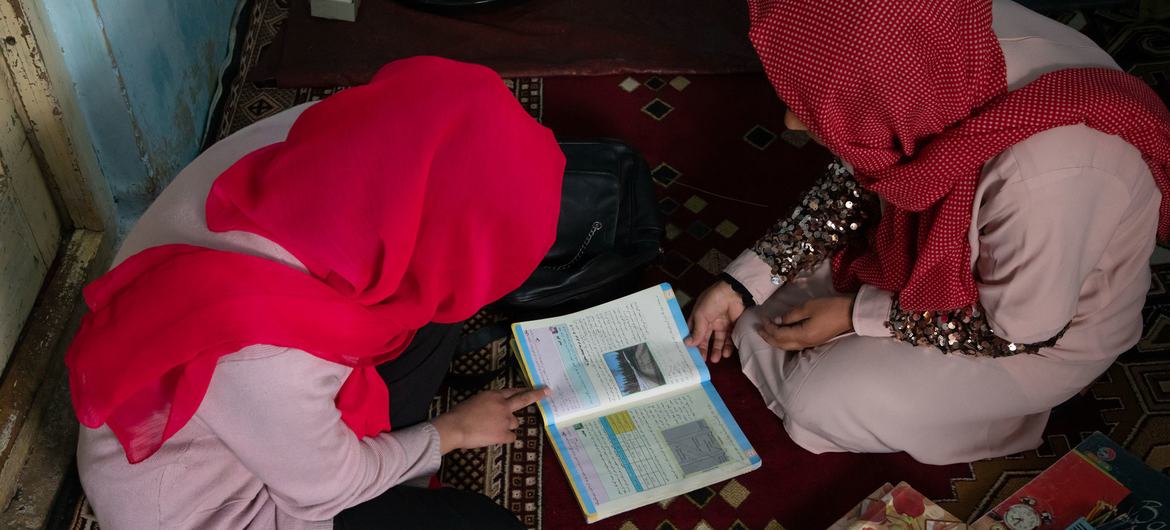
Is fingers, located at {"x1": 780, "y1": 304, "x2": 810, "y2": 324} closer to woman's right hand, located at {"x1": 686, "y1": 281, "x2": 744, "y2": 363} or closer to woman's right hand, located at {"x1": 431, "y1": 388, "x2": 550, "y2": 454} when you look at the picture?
woman's right hand, located at {"x1": 686, "y1": 281, "x2": 744, "y2": 363}

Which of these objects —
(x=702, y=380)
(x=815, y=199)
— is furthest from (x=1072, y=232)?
(x=702, y=380)

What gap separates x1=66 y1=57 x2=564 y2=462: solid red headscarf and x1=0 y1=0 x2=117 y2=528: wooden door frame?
522 millimetres

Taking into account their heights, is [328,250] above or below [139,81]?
above

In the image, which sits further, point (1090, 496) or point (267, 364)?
point (1090, 496)

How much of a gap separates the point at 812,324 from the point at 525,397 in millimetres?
455

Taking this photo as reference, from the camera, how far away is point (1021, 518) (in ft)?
4.60

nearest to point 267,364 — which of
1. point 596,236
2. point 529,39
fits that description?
point 596,236

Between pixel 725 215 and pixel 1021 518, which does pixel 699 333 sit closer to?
pixel 725 215

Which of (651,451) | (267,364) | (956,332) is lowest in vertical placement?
(651,451)

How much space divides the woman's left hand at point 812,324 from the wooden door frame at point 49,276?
1137 millimetres

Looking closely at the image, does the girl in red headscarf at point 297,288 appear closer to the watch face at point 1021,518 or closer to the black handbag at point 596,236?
the black handbag at point 596,236

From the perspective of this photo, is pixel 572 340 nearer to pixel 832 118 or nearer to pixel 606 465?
pixel 606 465

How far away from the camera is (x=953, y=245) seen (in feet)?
4.08

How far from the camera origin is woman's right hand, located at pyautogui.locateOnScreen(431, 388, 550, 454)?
55.4 inches
